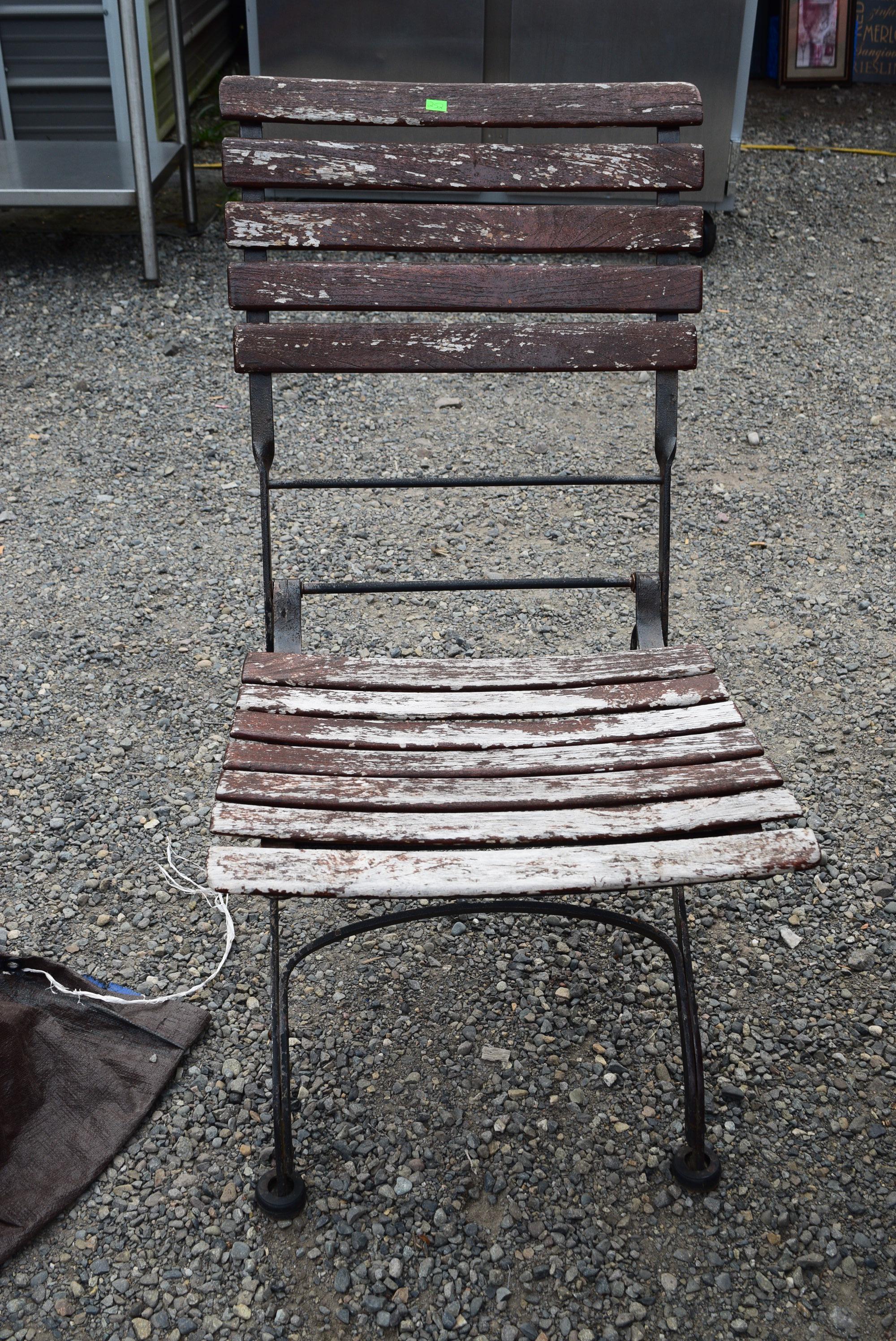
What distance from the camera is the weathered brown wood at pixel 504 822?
1493 millimetres

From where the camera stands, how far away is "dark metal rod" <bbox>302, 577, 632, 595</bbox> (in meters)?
2.07

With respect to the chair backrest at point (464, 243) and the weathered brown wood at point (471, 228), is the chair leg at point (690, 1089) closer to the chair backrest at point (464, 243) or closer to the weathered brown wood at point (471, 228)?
the chair backrest at point (464, 243)

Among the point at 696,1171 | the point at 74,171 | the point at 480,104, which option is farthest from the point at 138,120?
the point at 696,1171

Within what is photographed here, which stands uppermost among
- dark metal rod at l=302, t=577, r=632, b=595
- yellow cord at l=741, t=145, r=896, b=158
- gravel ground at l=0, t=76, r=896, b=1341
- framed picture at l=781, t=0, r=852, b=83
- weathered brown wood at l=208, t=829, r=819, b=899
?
weathered brown wood at l=208, t=829, r=819, b=899

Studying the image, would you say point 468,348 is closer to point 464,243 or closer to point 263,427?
point 464,243

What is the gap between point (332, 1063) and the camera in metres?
2.00

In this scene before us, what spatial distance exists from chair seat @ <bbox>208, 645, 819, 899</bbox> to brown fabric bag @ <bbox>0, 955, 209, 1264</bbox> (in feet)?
2.03

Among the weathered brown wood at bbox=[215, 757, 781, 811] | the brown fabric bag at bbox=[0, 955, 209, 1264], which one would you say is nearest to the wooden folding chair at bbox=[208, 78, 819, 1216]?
the weathered brown wood at bbox=[215, 757, 781, 811]

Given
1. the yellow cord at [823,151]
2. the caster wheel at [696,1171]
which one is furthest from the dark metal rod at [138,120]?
the caster wheel at [696,1171]

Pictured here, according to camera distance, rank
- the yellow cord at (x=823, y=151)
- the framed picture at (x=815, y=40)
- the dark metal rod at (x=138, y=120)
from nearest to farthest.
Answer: the dark metal rod at (x=138, y=120)
the yellow cord at (x=823, y=151)
the framed picture at (x=815, y=40)

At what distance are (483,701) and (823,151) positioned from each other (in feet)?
20.3

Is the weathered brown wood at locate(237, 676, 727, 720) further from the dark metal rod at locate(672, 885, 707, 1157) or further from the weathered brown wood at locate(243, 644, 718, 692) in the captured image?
the dark metal rod at locate(672, 885, 707, 1157)

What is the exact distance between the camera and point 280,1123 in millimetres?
1720

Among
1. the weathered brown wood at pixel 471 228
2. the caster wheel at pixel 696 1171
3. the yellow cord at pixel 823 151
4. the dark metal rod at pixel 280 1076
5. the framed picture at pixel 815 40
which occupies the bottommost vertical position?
the caster wheel at pixel 696 1171
